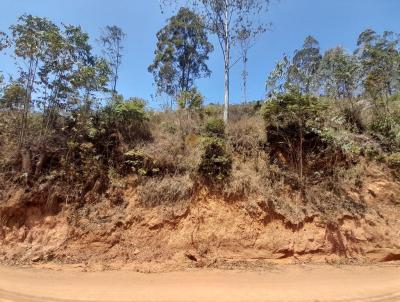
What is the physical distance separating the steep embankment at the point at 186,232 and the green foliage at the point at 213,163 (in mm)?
598

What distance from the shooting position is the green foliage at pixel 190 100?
12.6 m

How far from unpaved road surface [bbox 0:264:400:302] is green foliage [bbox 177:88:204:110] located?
6.30 m

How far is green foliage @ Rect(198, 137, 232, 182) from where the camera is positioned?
994 cm

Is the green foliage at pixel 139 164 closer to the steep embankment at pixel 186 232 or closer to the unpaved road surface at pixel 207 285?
the steep embankment at pixel 186 232

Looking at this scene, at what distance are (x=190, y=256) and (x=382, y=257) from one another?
17.0 ft

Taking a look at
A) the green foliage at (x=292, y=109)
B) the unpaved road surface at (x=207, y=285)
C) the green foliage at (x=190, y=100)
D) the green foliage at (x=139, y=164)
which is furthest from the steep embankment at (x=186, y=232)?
the green foliage at (x=190, y=100)

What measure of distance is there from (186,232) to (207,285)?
6.04 ft

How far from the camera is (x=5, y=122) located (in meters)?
11.1

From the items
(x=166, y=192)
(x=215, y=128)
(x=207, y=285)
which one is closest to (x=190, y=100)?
(x=215, y=128)

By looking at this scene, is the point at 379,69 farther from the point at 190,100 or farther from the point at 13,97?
the point at 13,97

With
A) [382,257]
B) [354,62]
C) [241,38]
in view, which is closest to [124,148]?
[241,38]

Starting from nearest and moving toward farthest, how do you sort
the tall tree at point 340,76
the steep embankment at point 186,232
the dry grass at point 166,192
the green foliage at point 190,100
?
1. the steep embankment at point 186,232
2. the dry grass at point 166,192
3. the green foliage at point 190,100
4. the tall tree at point 340,76

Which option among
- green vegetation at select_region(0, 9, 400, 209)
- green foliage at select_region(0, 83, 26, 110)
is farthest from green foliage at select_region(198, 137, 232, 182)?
green foliage at select_region(0, 83, 26, 110)

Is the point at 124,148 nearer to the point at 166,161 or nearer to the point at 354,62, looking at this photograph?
the point at 166,161
